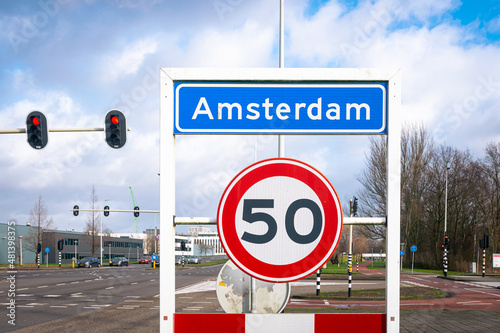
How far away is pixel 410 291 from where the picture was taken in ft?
54.7

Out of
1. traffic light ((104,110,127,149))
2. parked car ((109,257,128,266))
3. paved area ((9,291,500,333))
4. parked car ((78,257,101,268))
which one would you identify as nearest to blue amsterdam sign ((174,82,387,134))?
paved area ((9,291,500,333))

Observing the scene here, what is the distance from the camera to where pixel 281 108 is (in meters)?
2.11

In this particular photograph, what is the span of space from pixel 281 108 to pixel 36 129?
13.3 metres

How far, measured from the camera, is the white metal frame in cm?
203

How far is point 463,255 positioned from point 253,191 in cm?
4545

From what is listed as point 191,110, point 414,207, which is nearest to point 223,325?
point 191,110

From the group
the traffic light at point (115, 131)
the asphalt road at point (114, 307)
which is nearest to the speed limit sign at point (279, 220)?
the asphalt road at point (114, 307)

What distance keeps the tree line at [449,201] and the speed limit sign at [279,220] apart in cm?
3664

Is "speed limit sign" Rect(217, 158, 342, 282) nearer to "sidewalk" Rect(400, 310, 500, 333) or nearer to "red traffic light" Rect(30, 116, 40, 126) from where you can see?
"sidewalk" Rect(400, 310, 500, 333)

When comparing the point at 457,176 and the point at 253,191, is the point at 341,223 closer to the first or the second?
the point at 253,191

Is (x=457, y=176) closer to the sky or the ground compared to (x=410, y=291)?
closer to the sky

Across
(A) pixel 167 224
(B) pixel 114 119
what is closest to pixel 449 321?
(A) pixel 167 224

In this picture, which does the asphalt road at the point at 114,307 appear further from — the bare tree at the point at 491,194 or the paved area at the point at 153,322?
the bare tree at the point at 491,194

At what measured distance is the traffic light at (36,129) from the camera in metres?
13.6
